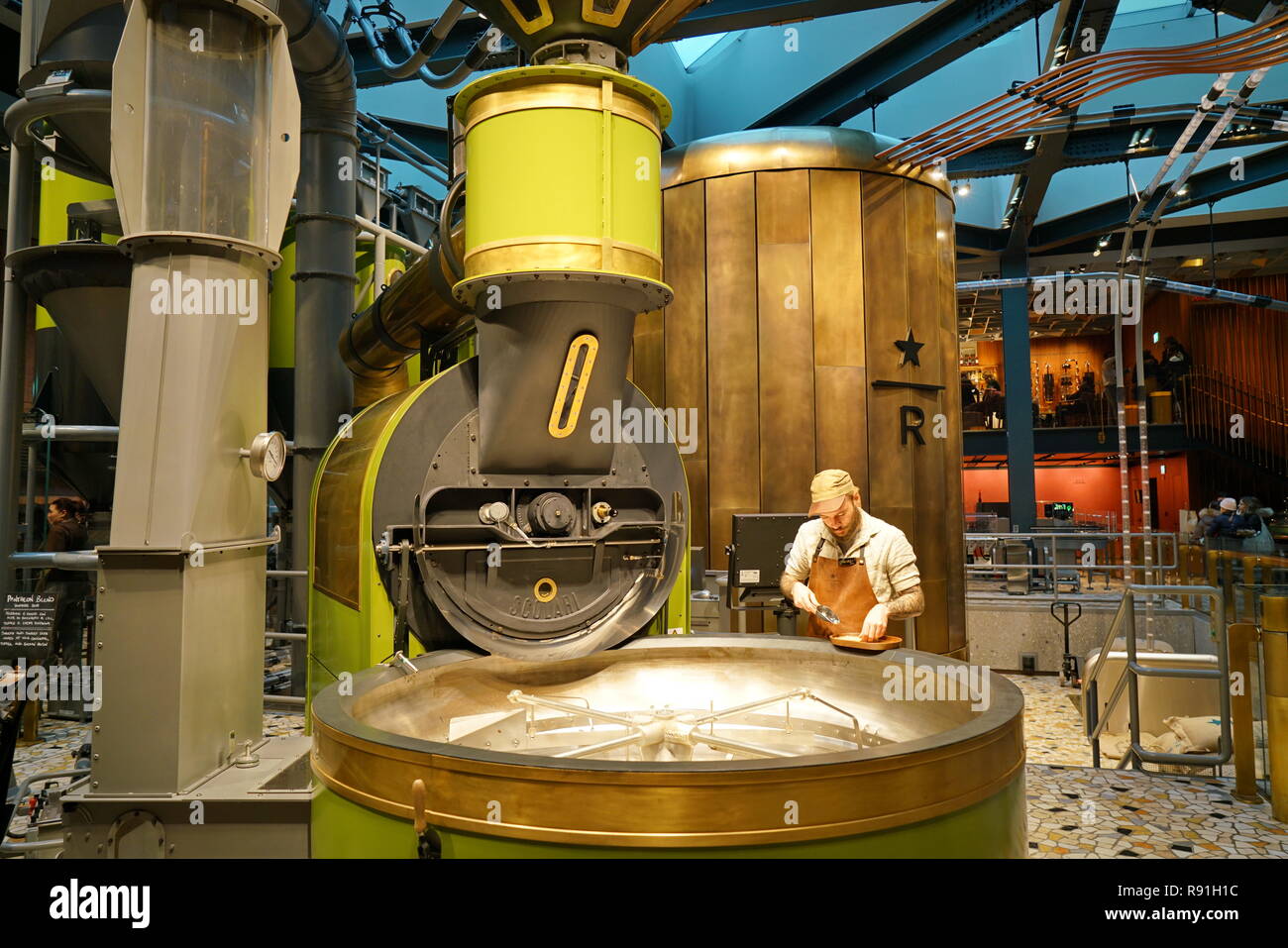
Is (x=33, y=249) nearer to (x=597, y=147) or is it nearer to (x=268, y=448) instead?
(x=268, y=448)

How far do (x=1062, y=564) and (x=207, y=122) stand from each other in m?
12.2

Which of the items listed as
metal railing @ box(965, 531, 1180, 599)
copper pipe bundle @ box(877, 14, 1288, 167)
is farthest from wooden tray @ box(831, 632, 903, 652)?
metal railing @ box(965, 531, 1180, 599)

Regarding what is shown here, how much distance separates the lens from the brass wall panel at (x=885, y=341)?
22.1ft

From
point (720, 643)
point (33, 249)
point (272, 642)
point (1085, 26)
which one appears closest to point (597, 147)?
point (720, 643)

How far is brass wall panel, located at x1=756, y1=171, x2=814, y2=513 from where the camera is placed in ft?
21.9

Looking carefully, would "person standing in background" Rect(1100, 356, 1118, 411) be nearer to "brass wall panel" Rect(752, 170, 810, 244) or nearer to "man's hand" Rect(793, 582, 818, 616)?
"brass wall panel" Rect(752, 170, 810, 244)

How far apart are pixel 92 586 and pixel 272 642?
3328 millimetres

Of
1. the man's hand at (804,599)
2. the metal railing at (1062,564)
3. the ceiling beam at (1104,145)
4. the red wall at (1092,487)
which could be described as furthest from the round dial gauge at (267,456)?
the red wall at (1092,487)

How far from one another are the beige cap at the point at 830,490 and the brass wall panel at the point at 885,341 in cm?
315

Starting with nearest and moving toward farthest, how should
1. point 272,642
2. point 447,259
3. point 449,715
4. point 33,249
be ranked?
point 449,715
point 447,259
point 33,249
point 272,642

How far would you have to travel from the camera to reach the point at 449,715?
2977mm
